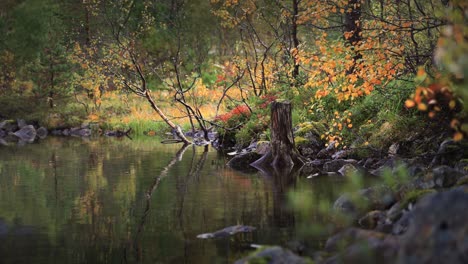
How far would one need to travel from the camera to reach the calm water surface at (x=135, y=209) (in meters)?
8.06

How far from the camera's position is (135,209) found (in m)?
10.9

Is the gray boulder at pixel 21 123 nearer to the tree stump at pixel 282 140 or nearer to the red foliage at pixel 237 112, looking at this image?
the red foliage at pixel 237 112

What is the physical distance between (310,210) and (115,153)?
38.0ft

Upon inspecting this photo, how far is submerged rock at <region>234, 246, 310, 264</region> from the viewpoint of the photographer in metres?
6.38

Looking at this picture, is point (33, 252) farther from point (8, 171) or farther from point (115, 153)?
point (115, 153)

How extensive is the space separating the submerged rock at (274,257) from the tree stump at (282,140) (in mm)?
9403

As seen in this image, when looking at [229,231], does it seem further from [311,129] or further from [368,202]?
[311,129]

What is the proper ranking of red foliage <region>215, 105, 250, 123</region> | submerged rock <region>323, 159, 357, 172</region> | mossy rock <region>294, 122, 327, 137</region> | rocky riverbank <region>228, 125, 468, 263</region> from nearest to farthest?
rocky riverbank <region>228, 125, 468, 263</region> → submerged rock <region>323, 159, 357, 172</region> → mossy rock <region>294, 122, 327, 137</region> → red foliage <region>215, 105, 250, 123</region>

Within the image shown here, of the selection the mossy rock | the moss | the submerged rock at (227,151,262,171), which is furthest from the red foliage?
the moss

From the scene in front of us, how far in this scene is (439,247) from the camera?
5070mm

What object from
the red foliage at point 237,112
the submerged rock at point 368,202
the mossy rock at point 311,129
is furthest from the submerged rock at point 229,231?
the red foliage at point 237,112

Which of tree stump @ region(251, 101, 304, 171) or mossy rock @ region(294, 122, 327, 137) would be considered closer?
tree stump @ region(251, 101, 304, 171)

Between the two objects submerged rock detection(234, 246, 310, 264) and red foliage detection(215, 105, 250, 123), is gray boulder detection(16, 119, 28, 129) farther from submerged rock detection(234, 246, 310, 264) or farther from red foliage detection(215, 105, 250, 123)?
submerged rock detection(234, 246, 310, 264)

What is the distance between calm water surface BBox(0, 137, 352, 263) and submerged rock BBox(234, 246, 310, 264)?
3.11 feet
